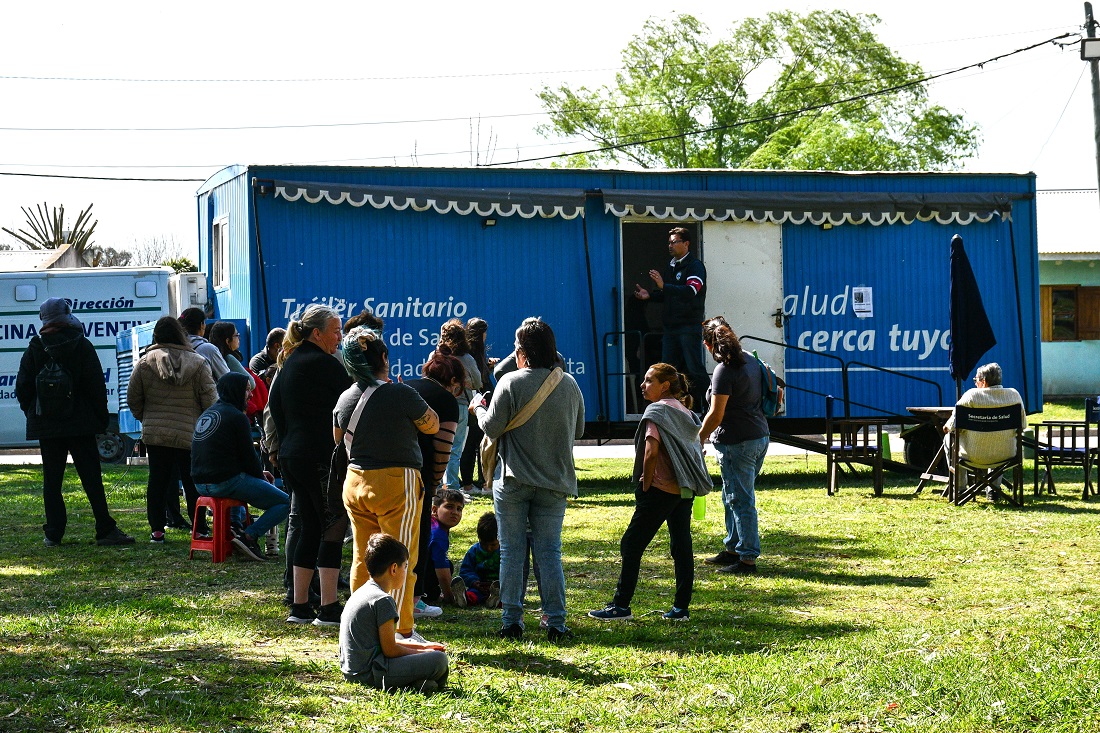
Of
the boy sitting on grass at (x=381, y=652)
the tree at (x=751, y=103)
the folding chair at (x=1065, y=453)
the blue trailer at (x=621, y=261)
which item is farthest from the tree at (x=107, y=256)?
the boy sitting on grass at (x=381, y=652)

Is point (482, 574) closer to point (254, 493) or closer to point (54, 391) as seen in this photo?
point (254, 493)

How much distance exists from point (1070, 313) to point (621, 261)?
2089 cm

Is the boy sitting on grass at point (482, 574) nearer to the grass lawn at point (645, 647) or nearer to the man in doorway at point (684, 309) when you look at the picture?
the grass lawn at point (645, 647)

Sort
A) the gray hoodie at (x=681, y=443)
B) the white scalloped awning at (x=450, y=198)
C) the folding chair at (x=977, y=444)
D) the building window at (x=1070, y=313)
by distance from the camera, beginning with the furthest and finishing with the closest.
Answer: the building window at (x=1070, y=313), the white scalloped awning at (x=450, y=198), the folding chair at (x=977, y=444), the gray hoodie at (x=681, y=443)

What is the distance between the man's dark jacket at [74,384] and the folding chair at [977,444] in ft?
24.3

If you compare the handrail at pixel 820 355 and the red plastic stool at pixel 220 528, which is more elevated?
the handrail at pixel 820 355

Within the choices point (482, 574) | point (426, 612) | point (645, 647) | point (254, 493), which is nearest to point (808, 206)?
point (254, 493)

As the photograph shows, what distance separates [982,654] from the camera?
5.91m

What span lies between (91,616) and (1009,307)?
11362 millimetres

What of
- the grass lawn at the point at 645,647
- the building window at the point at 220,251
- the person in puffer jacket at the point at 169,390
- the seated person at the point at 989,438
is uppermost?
the building window at the point at 220,251

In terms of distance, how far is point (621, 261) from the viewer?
1397 centimetres

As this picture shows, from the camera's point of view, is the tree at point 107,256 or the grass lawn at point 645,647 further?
the tree at point 107,256

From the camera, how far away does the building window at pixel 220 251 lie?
14.1 metres

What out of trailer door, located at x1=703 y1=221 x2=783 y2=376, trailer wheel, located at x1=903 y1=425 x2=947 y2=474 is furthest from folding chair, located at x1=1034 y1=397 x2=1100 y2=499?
trailer door, located at x1=703 y1=221 x2=783 y2=376
